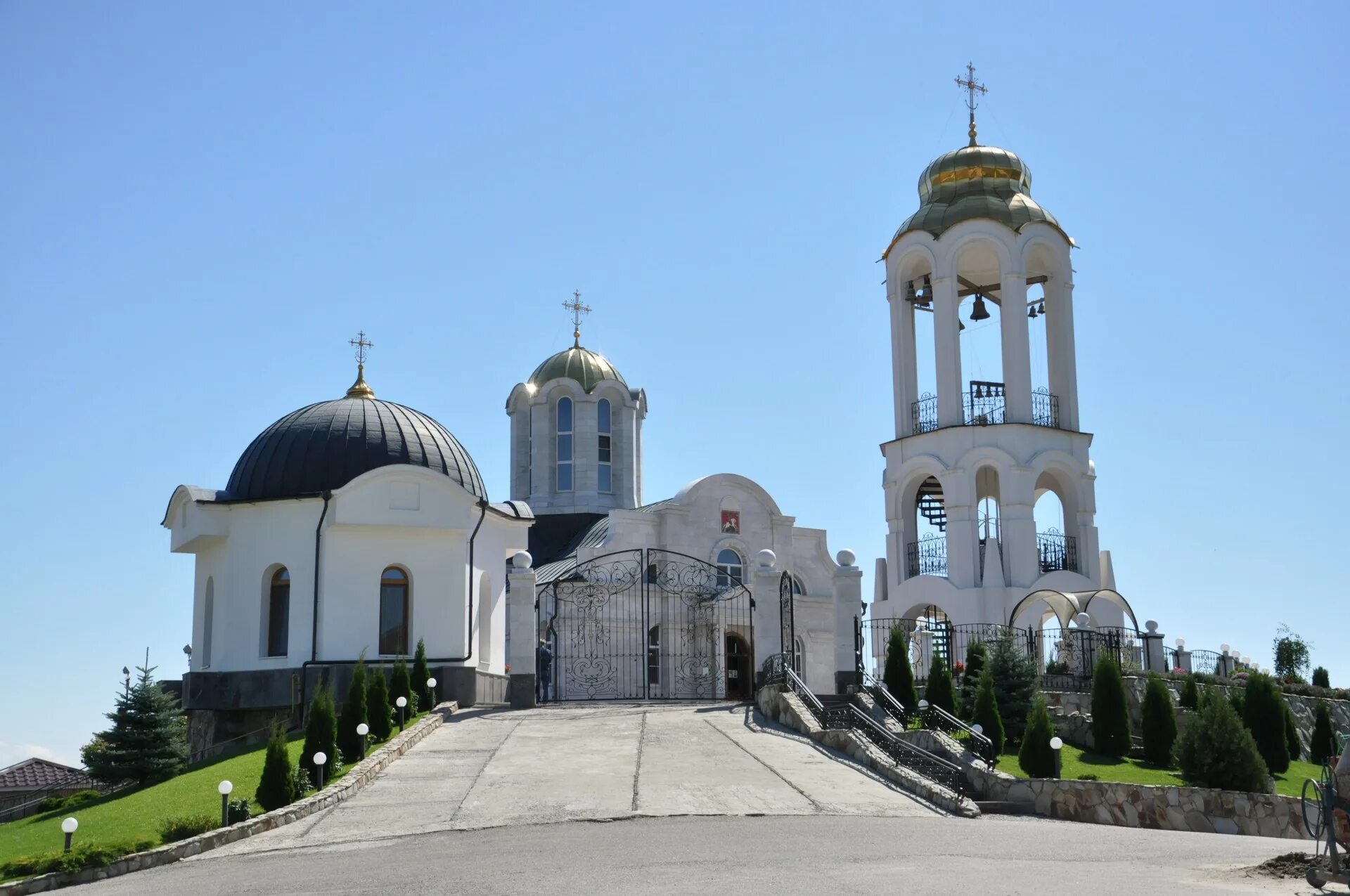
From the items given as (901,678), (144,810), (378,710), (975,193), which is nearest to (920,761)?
(901,678)

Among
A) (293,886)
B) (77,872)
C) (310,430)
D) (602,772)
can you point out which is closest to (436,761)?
(602,772)

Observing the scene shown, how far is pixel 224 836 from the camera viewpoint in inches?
516

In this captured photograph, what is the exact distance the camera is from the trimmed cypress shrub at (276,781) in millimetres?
14406

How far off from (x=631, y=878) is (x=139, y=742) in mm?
12447

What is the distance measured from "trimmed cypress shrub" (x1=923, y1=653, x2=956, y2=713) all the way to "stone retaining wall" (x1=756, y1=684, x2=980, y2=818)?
1916 mm

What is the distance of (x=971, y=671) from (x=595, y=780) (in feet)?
28.2

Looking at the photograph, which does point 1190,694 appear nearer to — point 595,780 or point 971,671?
point 971,671

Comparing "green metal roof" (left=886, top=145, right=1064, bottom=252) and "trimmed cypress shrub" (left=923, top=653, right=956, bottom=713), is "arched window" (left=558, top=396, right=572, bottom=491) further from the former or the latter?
"trimmed cypress shrub" (left=923, top=653, right=956, bottom=713)

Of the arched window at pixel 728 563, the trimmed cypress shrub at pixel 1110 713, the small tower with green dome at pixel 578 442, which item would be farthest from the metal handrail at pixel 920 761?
the small tower with green dome at pixel 578 442

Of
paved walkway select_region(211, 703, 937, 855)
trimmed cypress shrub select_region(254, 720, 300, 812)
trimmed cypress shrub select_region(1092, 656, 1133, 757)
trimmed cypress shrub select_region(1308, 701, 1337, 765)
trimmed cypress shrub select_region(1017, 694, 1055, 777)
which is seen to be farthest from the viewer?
trimmed cypress shrub select_region(1308, 701, 1337, 765)

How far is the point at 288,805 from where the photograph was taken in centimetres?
1421

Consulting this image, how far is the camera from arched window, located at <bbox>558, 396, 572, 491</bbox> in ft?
128

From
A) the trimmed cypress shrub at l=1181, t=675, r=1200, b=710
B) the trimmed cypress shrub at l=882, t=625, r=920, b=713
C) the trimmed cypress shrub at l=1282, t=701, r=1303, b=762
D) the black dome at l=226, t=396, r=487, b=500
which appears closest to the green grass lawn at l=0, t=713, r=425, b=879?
the black dome at l=226, t=396, r=487, b=500

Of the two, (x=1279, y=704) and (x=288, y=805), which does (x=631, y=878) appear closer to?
(x=288, y=805)
